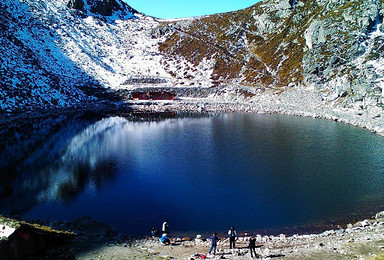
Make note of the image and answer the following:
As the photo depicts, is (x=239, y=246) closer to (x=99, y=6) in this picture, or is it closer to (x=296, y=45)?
(x=296, y=45)

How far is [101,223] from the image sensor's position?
2348cm

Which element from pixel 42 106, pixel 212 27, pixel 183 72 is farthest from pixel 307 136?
pixel 212 27

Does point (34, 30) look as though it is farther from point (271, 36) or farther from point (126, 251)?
point (126, 251)

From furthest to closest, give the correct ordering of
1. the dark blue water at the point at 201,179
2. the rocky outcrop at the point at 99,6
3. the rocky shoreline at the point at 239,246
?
1. the rocky outcrop at the point at 99,6
2. the dark blue water at the point at 201,179
3. the rocky shoreline at the point at 239,246

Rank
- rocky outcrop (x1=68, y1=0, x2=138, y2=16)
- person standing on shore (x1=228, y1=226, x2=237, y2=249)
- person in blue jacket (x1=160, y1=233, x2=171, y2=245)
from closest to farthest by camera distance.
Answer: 1. person standing on shore (x1=228, y1=226, x2=237, y2=249)
2. person in blue jacket (x1=160, y1=233, x2=171, y2=245)
3. rocky outcrop (x1=68, y1=0, x2=138, y2=16)

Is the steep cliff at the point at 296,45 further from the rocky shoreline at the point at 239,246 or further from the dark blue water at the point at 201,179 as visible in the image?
the rocky shoreline at the point at 239,246

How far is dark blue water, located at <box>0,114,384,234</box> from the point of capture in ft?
80.1

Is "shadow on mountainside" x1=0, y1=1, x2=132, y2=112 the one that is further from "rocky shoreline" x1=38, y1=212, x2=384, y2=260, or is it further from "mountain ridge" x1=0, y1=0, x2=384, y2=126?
"rocky shoreline" x1=38, y1=212, x2=384, y2=260

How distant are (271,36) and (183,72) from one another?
38.6m

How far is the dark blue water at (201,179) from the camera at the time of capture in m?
24.4

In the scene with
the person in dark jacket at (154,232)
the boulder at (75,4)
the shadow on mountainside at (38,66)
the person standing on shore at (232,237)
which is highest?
the boulder at (75,4)

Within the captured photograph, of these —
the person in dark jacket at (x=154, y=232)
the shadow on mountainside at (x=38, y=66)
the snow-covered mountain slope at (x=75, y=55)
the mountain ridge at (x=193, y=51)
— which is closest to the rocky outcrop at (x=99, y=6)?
the snow-covered mountain slope at (x=75, y=55)

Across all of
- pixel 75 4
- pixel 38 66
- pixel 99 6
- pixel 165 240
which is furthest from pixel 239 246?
pixel 99 6

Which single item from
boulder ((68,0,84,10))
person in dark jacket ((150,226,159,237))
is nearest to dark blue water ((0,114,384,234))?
person in dark jacket ((150,226,159,237))
